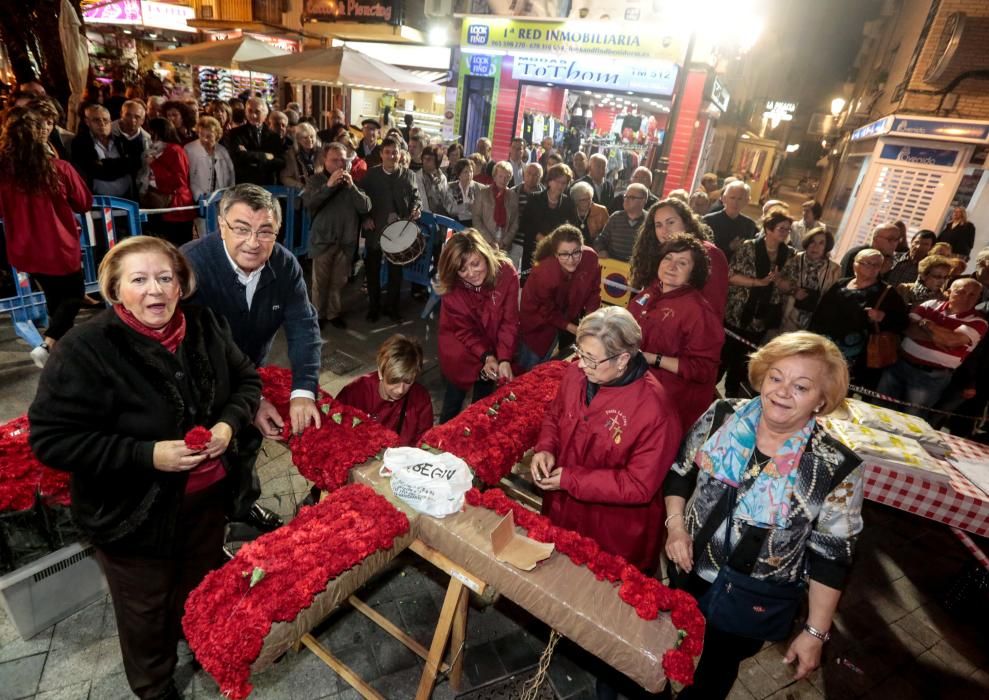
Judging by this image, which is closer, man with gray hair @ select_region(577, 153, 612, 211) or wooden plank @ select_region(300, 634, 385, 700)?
wooden plank @ select_region(300, 634, 385, 700)

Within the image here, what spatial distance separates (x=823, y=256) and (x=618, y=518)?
504 cm

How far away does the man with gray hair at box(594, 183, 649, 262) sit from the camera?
7.07 meters

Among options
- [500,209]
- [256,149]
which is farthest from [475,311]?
[256,149]

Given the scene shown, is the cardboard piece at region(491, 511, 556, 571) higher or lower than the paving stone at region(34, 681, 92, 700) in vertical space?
higher

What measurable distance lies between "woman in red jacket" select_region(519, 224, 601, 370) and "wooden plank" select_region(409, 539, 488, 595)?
9.08 feet

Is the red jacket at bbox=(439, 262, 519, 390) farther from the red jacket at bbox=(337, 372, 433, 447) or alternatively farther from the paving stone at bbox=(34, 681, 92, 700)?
the paving stone at bbox=(34, 681, 92, 700)

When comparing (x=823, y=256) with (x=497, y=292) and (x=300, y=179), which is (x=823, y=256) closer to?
(x=497, y=292)

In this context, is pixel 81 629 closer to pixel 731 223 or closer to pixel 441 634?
pixel 441 634

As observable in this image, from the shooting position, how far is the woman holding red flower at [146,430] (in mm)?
1863

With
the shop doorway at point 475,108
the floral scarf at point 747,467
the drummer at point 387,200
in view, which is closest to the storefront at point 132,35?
the shop doorway at point 475,108

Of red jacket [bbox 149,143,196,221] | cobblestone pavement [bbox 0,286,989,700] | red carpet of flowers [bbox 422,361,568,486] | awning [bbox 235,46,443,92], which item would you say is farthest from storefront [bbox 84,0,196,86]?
red carpet of flowers [bbox 422,361,568,486]

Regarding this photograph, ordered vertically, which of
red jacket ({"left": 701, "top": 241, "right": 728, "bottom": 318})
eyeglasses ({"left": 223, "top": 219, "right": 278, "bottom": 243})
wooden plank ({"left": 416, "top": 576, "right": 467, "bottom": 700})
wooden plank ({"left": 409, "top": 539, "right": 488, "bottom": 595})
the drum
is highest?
eyeglasses ({"left": 223, "top": 219, "right": 278, "bottom": 243})

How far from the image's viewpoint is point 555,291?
4746 mm

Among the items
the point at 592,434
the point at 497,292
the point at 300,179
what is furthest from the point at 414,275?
the point at 592,434
